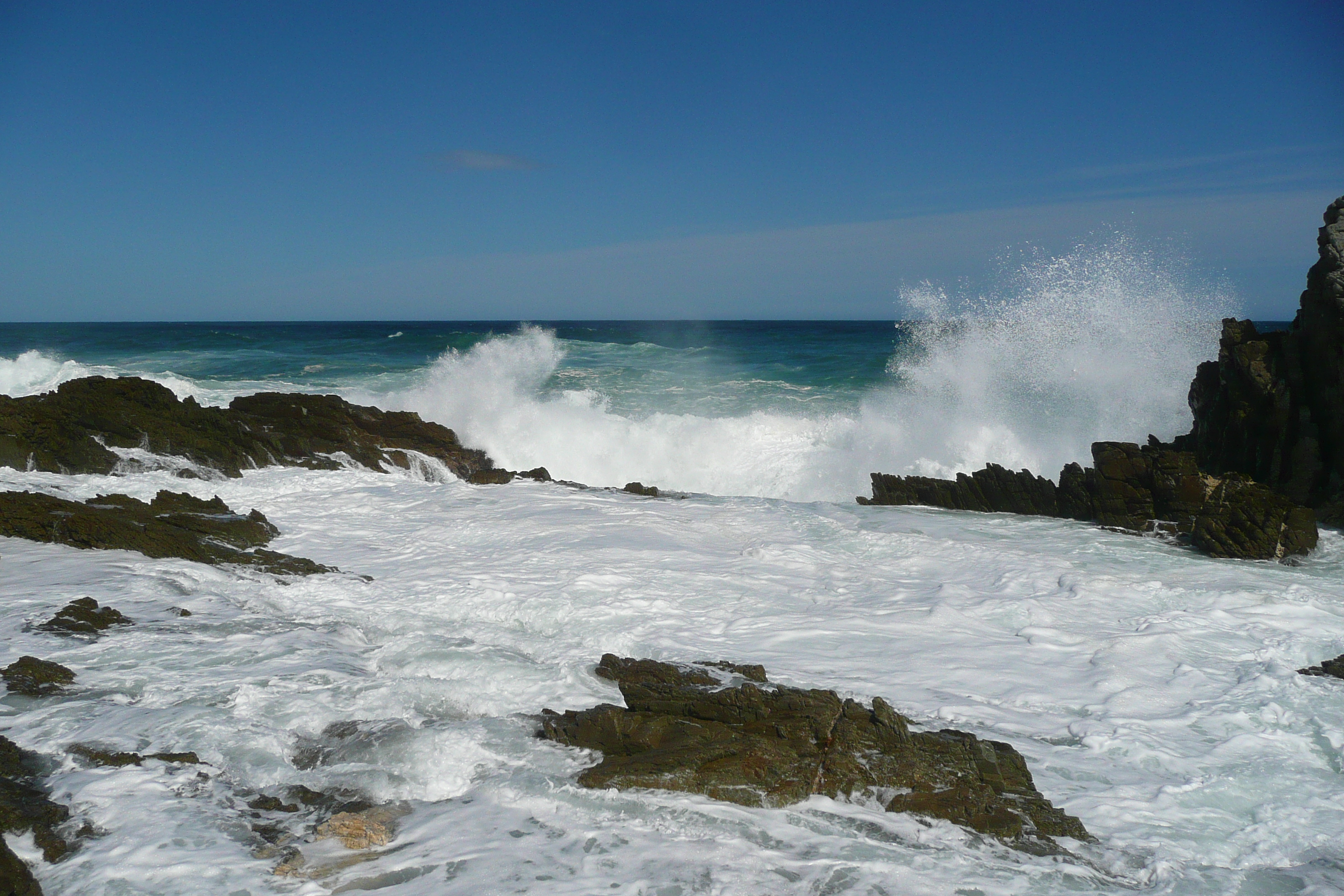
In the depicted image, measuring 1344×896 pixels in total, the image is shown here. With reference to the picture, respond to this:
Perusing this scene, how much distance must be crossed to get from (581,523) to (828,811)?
5.98m

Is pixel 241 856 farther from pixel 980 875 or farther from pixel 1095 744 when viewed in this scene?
pixel 1095 744

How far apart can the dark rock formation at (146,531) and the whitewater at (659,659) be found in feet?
0.81

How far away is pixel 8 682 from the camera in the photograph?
14.7 ft

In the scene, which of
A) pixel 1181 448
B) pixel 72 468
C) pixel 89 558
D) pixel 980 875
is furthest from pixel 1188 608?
pixel 72 468

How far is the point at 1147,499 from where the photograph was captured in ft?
33.4

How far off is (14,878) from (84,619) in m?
3.13

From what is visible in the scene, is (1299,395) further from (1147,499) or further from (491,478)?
(491,478)

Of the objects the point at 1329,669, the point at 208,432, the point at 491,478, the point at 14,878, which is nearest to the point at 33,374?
the point at 208,432

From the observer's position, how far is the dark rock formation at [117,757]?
384cm

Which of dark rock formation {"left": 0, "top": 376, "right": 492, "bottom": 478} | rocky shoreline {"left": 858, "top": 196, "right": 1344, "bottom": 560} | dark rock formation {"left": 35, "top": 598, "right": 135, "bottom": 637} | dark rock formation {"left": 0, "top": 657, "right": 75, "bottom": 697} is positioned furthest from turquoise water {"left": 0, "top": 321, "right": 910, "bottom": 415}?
dark rock formation {"left": 0, "top": 657, "right": 75, "bottom": 697}

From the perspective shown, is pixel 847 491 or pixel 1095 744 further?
pixel 847 491

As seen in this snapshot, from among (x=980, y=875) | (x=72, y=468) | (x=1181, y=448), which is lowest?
(x=980, y=875)

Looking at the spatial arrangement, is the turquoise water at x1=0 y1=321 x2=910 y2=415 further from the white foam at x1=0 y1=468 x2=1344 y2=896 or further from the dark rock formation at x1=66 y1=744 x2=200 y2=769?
the dark rock formation at x1=66 y1=744 x2=200 y2=769

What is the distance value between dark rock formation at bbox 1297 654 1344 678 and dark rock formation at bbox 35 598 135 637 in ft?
27.2
